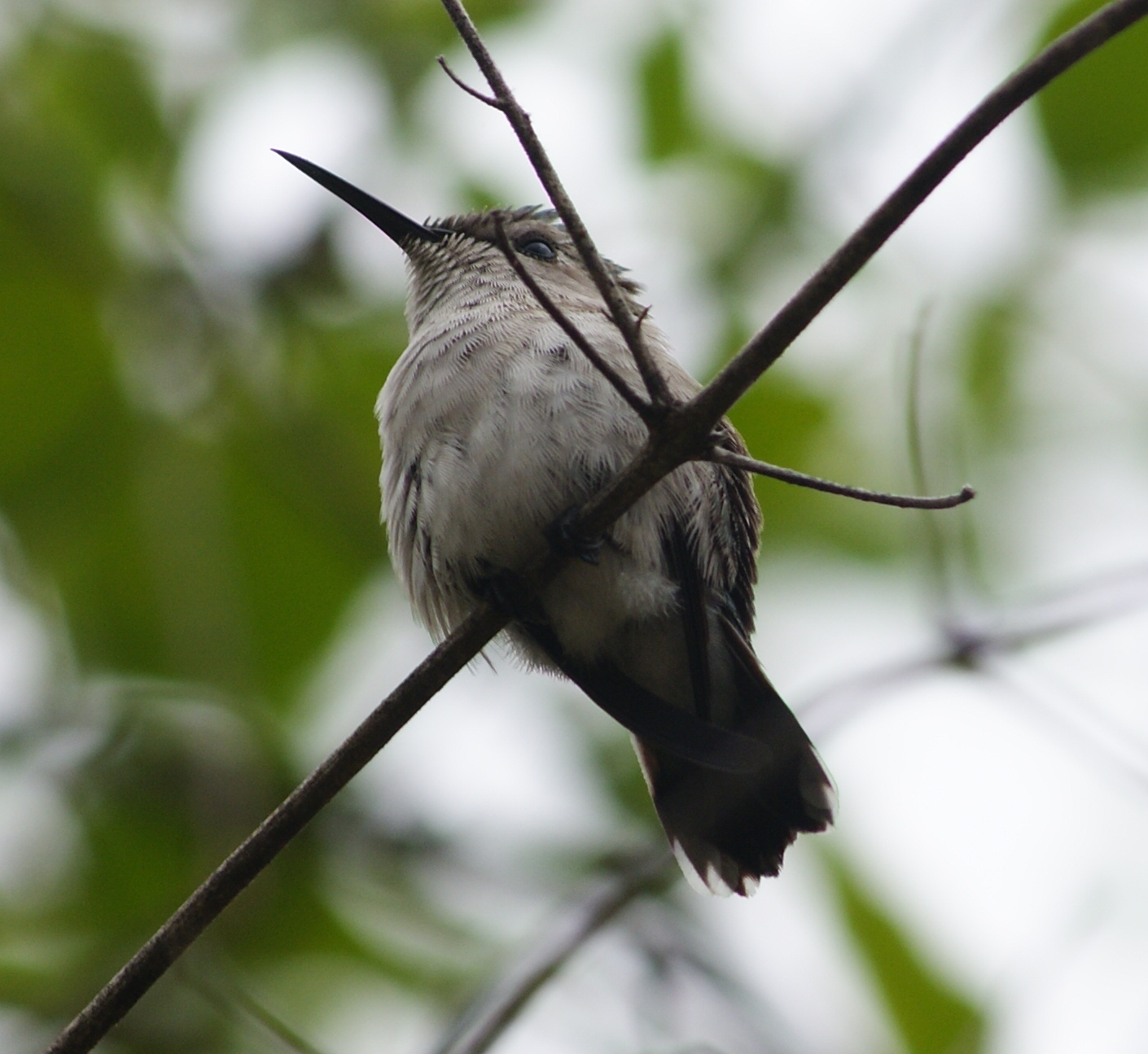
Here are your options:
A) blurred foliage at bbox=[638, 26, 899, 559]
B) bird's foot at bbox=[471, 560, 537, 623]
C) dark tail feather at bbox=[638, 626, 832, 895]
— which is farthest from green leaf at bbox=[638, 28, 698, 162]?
bird's foot at bbox=[471, 560, 537, 623]

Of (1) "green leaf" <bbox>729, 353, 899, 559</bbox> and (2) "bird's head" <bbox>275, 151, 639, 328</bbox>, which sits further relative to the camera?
(1) "green leaf" <bbox>729, 353, 899, 559</bbox>

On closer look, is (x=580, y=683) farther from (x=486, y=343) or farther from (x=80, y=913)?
(x=80, y=913)

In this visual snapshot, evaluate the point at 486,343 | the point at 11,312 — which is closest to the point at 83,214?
the point at 11,312

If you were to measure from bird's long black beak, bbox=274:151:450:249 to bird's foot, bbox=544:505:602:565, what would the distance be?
4.08ft

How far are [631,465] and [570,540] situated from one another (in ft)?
2.27

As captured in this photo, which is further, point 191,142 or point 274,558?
point 191,142

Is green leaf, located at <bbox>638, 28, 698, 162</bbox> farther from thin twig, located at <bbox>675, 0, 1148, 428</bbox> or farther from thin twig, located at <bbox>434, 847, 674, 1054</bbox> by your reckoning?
thin twig, located at <bbox>675, 0, 1148, 428</bbox>

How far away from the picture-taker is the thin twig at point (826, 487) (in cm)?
246

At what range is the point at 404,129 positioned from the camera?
605cm

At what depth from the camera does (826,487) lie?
2.48 m

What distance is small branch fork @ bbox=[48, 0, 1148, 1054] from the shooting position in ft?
6.97

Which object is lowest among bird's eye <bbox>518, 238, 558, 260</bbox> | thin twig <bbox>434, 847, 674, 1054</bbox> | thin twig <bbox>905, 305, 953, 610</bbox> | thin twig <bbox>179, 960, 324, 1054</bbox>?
thin twig <bbox>179, 960, 324, 1054</bbox>

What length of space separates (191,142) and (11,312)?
1061 millimetres

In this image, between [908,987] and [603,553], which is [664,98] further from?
[908,987]
